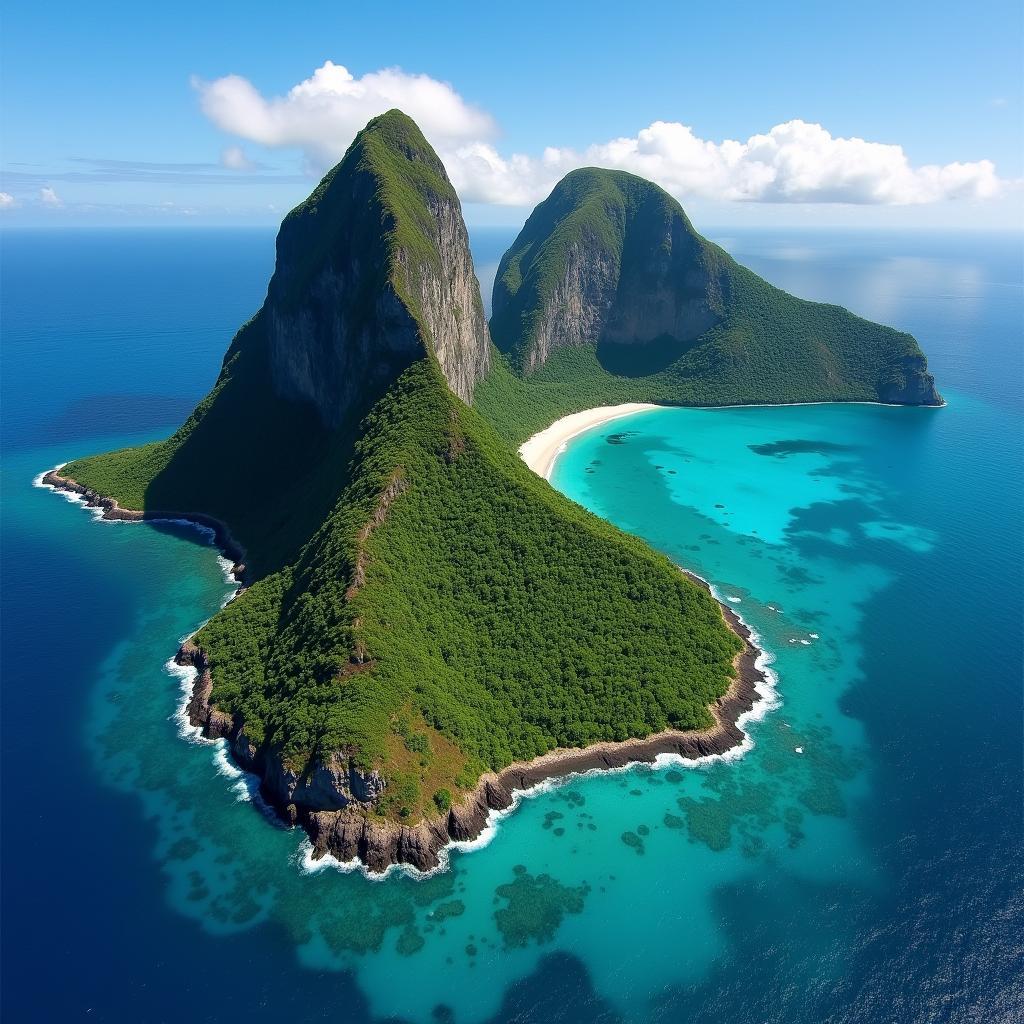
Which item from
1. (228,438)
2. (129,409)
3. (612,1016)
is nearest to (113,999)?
(612,1016)

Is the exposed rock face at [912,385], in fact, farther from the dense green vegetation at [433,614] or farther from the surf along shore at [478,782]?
the dense green vegetation at [433,614]

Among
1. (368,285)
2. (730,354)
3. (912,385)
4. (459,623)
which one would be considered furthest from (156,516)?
(912,385)

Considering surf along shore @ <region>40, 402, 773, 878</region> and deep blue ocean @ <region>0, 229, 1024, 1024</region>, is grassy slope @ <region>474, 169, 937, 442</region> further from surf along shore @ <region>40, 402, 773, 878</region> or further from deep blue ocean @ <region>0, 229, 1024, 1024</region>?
surf along shore @ <region>40, 402, 773, 878</region>

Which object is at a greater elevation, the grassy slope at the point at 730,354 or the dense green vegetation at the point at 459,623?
the grassy slope at the point at 730,354

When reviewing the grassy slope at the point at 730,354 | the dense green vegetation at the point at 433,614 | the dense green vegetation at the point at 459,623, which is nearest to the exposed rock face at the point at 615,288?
the grassy slope at the point at 730,354

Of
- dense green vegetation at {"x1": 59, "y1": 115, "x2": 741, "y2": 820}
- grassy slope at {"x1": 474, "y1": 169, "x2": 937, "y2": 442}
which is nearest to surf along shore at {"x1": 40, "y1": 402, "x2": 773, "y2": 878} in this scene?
dense green vegetation at {"x1": 59, "y1": 115, "x2": 741, "y2": 820}

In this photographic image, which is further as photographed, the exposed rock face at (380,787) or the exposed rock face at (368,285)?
the exposed rock face at (368,285)
